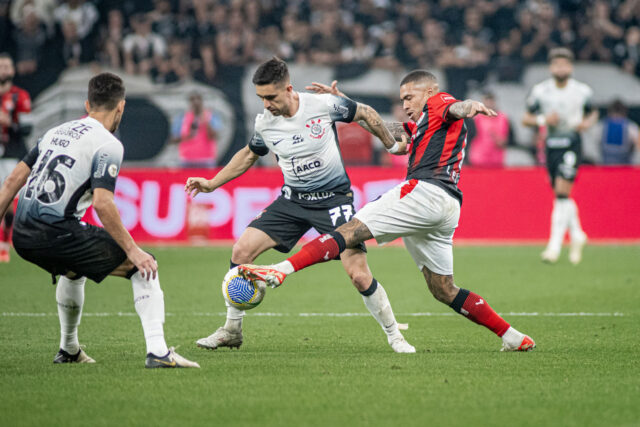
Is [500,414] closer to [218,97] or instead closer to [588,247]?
[588,247]

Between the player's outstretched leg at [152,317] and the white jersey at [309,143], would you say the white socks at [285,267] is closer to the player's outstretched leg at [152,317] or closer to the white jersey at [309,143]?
the player's outstretched leg at [152,317]

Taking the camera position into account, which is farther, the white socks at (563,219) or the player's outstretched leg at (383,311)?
the white socks at (563,219)

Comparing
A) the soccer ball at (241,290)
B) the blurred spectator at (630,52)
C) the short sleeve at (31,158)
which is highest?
the blurred spectator at (630,52)

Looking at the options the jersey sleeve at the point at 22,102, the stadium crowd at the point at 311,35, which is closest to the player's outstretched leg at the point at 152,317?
the jersey sleeve at the point at 22,102

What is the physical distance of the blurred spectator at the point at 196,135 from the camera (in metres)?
17.4

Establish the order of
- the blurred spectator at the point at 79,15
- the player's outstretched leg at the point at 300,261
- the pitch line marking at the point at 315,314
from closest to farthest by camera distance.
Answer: the player's outstretched leg at the point at 300,261 → the pitch line marking at the point at 315,314 → the blurred spectator at the point at 79,15

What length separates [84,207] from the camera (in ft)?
18.5

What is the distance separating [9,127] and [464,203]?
8136 millimetres

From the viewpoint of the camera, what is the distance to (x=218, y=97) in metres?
18.2

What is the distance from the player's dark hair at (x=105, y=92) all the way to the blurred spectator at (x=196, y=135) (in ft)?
38.3

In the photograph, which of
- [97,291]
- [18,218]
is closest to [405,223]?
[18,218]

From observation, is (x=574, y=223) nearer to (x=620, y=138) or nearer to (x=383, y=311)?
(x=620, y=138)

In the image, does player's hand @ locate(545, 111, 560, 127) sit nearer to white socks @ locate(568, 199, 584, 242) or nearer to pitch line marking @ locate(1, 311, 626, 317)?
white socks @ locate(568, 199, 584, 242)

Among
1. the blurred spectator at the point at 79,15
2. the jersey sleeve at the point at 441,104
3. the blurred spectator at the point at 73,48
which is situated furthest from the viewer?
the blurred spectator at the point at 79,15
